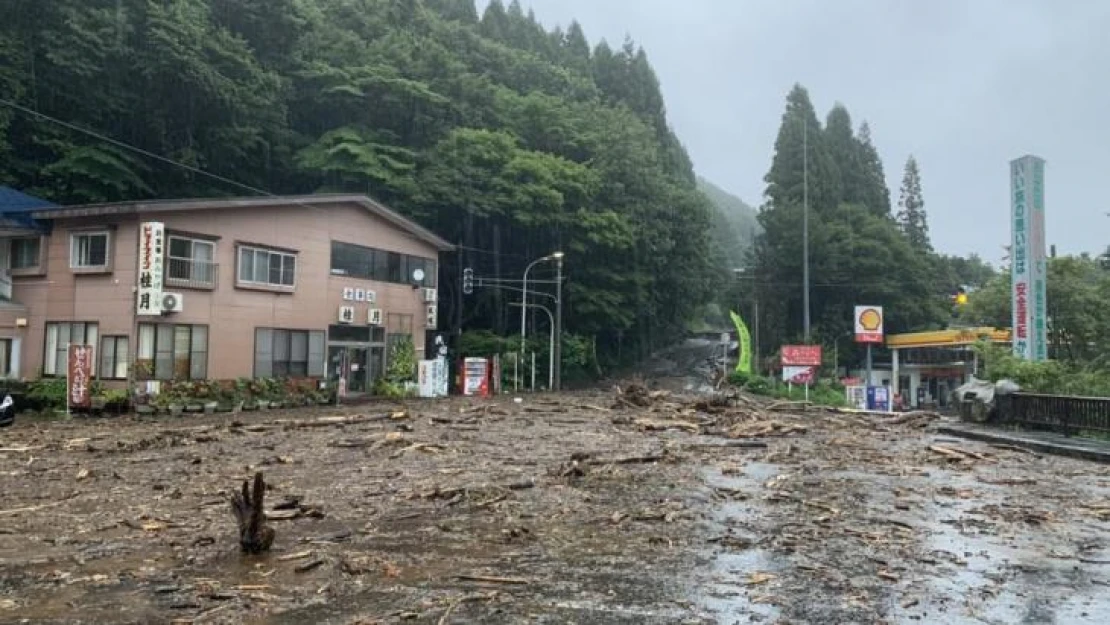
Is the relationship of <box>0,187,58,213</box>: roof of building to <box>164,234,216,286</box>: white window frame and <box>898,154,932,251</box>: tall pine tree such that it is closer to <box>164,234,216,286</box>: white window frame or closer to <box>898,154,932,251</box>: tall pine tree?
<box>164,234,216,286</box>: white window frame

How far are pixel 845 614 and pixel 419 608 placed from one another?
290 cm

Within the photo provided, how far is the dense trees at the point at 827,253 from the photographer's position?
60.8 meters

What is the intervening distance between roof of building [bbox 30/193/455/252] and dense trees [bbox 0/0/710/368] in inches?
158

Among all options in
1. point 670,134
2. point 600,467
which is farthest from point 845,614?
point 670,134

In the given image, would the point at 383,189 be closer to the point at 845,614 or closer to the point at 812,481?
the point at 812,481

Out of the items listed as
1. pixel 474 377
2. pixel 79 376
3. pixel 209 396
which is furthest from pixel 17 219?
pixel 474 377

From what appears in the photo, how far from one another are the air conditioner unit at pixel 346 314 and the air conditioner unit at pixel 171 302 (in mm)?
7457

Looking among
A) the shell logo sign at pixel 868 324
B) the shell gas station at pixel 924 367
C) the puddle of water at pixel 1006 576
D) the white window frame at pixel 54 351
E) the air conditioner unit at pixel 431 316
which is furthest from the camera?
the shell gas station at pixel 924 367

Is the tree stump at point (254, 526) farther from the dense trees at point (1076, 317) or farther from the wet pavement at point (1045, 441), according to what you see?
the dense trees at point (1076, 317)

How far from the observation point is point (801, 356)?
44.2 metres

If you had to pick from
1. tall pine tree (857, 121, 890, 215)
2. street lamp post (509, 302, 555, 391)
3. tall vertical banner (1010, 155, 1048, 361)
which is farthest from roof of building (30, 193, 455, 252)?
tall pine tree (857, 121, 890, 215)

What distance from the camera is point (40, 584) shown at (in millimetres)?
6027

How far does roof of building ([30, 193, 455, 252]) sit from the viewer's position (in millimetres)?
23453

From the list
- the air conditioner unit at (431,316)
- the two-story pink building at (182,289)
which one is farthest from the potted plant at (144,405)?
the air conditioner unit at (431,316)
